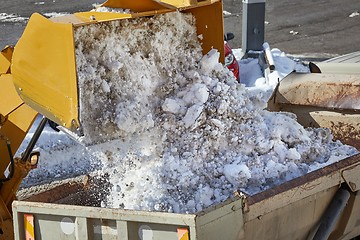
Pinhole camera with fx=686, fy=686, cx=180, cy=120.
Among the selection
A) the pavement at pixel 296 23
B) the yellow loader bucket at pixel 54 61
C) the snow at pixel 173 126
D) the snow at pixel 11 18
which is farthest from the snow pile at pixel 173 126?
the snow at pixel 11 18

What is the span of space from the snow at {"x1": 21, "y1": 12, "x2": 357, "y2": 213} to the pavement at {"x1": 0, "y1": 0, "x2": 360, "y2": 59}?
9.10 m

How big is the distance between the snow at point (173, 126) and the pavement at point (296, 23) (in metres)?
9.10

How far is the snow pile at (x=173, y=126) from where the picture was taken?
4402 mm

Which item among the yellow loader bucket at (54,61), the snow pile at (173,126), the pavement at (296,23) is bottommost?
the pavement at (296,23)

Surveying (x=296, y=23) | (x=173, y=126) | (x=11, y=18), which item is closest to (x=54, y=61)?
(x=173, y=126)

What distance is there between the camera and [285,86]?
6.11 metres

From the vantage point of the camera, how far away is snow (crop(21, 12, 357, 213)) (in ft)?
14.4

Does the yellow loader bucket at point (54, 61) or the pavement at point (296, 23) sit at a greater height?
the yellow loader bucket at point (54, 61)

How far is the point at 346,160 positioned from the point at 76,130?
180cm

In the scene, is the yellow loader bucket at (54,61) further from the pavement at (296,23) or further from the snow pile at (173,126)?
the pavement at (296,23)

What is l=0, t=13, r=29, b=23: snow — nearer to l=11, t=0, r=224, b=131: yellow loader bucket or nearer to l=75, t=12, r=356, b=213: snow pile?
l=75, t=12, r=356, b=213: snow pile

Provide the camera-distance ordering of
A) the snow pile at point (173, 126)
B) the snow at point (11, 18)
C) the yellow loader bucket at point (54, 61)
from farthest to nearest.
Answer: the snow at point (11, 18) → the snow pile at point (173, 126) → the yellow loader bucket at point (54, 61)

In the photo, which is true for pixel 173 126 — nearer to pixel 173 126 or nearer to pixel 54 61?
pixel 173 126

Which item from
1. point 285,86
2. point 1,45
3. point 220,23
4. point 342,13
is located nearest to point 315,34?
point 342,13
